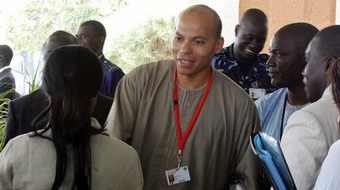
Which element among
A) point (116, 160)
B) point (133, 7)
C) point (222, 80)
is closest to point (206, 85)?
point (222, 80)

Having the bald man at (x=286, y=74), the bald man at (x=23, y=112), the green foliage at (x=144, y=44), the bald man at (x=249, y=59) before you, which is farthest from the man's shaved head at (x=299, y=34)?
the green foliage at (x=144, y=44)

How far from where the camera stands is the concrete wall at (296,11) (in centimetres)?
739

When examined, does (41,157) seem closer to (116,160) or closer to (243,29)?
(116,160)

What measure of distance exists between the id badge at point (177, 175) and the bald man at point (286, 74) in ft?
2.53

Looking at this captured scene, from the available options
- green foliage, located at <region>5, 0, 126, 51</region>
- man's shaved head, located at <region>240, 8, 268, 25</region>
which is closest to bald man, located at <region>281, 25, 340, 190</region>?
man's shaved head, located at <region>240, 8, 268, 25</region>

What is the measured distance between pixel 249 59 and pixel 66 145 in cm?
273

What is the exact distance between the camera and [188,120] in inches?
106

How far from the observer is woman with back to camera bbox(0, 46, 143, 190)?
1951mm

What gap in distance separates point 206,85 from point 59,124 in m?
0.96

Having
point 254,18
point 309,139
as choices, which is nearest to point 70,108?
point 309,139

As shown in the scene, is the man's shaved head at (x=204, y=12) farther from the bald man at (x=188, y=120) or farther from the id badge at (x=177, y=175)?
the id badge at (x=177, y=175)

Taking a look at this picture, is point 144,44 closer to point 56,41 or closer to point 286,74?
point 56,41

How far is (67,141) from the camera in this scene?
199cm

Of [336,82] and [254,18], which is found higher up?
[336,82]
